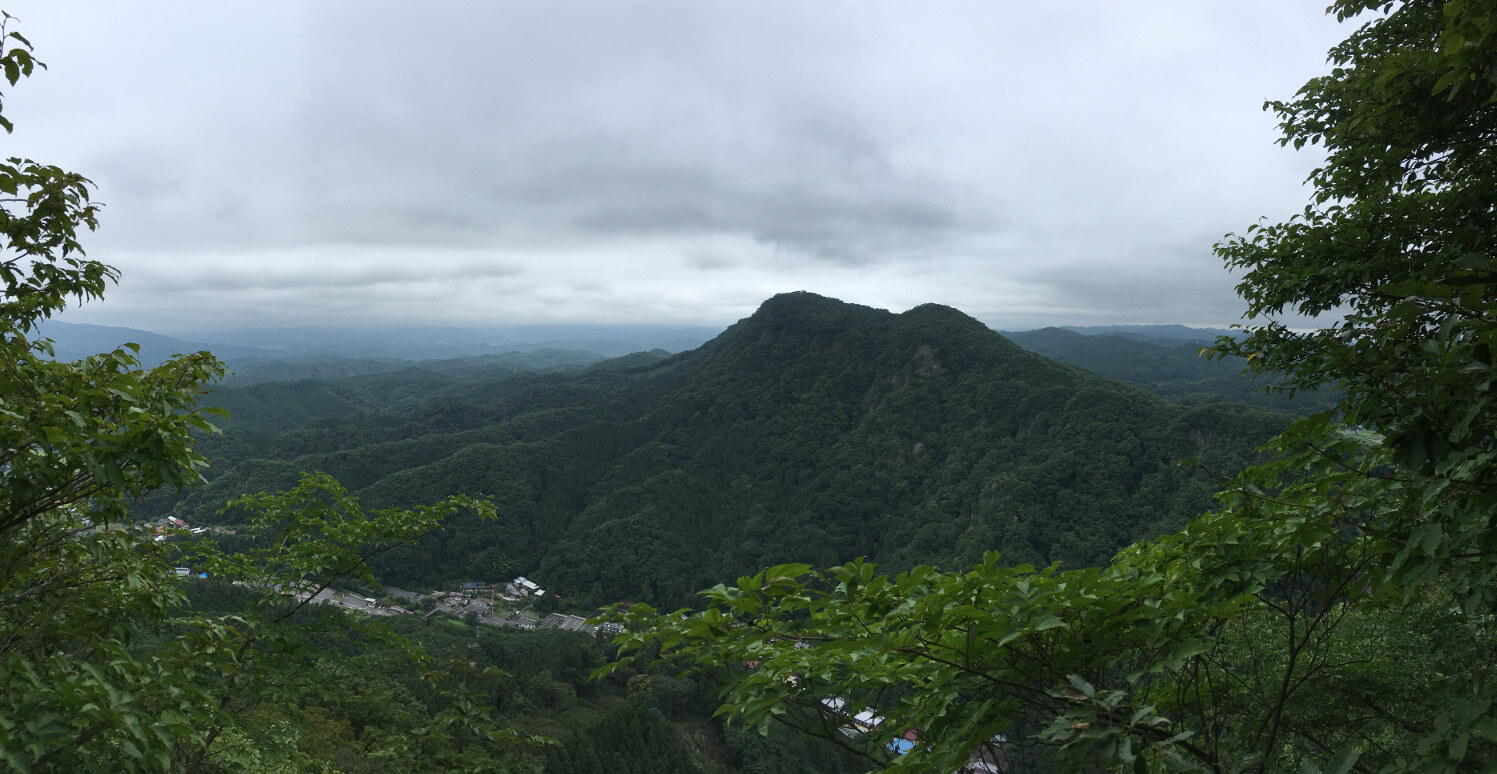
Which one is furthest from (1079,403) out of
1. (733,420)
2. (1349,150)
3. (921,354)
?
(1349,150)

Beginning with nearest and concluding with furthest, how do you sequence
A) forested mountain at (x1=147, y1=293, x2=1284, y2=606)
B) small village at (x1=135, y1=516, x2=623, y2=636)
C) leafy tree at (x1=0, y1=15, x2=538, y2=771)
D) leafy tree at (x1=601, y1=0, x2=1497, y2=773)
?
1. leafy tree at (x1=601, y1=0, x2=1497, y2=773)
2. leafy tree at (x1=0, y1=15, x2=538, y2=771)
3. forested mountain at (x1=147, y1=293, x2=1284, y2=606)
4. small village at (x1=135, y1=516, x2=623, y2=636)

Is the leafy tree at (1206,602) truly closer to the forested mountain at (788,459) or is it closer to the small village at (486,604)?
Answer: the forested mountain at (788,459)

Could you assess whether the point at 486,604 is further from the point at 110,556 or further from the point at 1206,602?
the point at 1206,602

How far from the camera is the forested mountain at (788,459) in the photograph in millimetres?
66500

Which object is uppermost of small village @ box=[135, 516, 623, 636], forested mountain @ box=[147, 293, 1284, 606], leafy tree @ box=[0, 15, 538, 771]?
leafy tree @ box=[0, 15, 538, 771]

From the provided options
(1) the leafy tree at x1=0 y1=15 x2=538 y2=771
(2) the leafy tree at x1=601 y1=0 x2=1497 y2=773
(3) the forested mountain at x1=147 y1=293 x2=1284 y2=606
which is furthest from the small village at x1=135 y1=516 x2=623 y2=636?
(2) the leafy tree at x1=601 y1=0 x2=1497 y2=773

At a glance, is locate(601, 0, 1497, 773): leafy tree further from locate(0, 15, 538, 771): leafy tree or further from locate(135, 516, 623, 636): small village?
locate(135, 516, 623, 636): small village

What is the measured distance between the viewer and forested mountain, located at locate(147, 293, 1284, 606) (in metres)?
66.5

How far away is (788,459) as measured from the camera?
11175 cm

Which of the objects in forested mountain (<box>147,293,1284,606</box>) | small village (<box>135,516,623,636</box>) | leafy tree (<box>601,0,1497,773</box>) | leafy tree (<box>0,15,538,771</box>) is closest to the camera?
leafy tree (<box>601,0,1497,773</box>)

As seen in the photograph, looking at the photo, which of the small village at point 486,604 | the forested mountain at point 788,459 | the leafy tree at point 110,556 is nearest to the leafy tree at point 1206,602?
the leafy tree at point 110,556

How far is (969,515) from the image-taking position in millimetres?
76812

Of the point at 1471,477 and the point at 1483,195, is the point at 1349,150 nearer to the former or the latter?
the point at 1483,195

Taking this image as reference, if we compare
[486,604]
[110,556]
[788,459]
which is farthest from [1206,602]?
[788,459]
